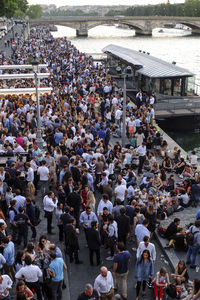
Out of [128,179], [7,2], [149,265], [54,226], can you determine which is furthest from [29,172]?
[7,2]

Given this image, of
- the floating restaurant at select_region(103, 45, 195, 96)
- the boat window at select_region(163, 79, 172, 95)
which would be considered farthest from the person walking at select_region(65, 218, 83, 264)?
the boat window at select_region(163, 79, 172, 95)

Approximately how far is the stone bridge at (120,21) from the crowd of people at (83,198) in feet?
303

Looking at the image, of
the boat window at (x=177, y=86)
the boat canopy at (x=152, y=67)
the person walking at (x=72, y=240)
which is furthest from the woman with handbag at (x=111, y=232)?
the boat window at (x=177, y=86)

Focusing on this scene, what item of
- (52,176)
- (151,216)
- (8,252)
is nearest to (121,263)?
(8,252)

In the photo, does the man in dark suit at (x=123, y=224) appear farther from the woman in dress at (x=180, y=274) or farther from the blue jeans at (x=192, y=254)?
the woman in dress at (x=180, y=274)

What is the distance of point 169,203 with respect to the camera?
12102 mm

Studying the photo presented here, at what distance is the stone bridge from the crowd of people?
92.4 metres

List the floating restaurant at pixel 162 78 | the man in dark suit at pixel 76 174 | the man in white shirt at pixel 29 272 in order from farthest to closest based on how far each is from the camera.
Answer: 1. the floating restaurant at pixel 162 78
2. the man in dark suit at pixel 76 174
3. the man in white shirt at pixel 29 272

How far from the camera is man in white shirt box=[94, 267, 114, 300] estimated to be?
7316 millimetres

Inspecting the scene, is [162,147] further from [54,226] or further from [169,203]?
[54,226]

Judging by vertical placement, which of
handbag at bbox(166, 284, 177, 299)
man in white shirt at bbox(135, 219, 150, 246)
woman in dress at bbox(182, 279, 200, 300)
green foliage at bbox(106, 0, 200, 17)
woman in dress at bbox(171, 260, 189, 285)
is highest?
green foliage at bbox(106, 0, 200, 17)

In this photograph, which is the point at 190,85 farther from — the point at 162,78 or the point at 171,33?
the point at 171,33

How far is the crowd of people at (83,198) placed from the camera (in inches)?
314

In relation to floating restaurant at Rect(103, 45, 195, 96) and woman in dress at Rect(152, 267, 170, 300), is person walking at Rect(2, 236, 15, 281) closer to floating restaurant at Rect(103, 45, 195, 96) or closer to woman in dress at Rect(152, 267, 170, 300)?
woman in dress at Rect(152, 267, 170, 300)
